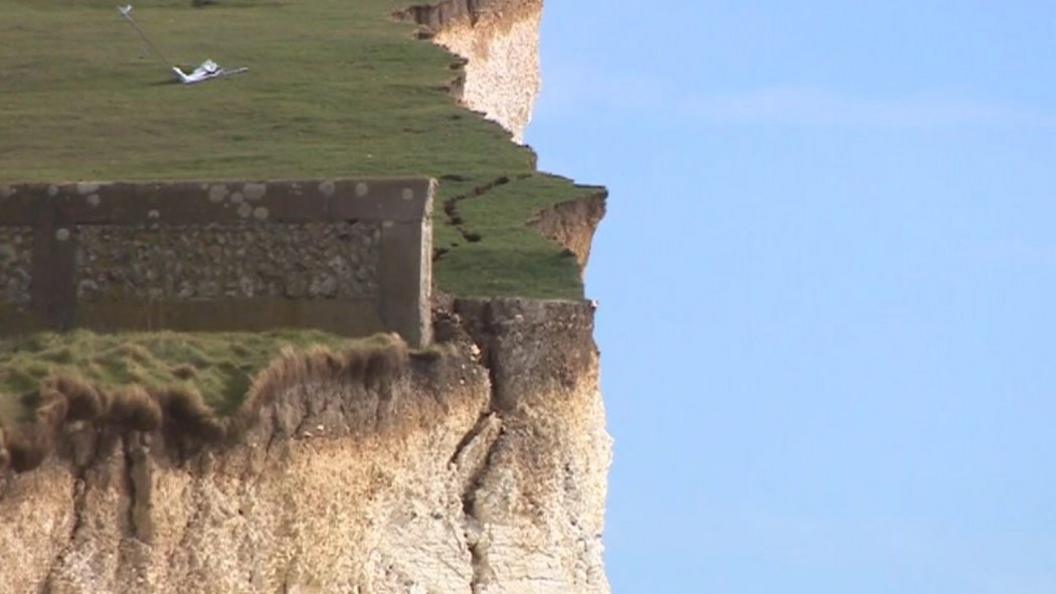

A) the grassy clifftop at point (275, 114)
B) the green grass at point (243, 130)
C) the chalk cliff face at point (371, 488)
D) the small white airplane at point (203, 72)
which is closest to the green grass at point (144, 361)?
the green grass at point (243, 130)

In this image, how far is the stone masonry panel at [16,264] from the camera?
25.3m

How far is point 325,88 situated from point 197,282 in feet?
49.7

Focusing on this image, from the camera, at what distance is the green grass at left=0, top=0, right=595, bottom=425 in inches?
859

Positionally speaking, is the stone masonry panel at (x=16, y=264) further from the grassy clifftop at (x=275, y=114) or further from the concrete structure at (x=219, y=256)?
the grassy clifftop at (x=275, y=114)

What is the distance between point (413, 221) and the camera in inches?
976

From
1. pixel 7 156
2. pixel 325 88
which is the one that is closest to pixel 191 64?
pixel 325 88

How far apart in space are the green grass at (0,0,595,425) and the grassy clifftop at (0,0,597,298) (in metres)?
0.04

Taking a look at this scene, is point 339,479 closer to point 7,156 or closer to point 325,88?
point 7,156

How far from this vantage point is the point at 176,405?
802 inches

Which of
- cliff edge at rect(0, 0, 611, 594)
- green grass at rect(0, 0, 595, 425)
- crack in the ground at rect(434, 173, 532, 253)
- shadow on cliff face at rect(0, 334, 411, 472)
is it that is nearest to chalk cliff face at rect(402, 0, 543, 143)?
green grass at rect(0, 0, 595, 425)

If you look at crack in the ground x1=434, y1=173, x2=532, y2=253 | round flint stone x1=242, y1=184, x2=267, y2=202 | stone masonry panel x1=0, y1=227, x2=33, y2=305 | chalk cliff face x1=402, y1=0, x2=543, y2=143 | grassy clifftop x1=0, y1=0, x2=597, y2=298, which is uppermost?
chalk cliff face x1=402, y1=0, x2=543, y2=143

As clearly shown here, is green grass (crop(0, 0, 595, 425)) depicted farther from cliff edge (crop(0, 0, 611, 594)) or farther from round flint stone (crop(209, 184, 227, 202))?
round flint stone (crop(209, 184, 227, 202))

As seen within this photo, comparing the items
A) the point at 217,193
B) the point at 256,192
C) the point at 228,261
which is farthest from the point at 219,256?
the point at 256,192

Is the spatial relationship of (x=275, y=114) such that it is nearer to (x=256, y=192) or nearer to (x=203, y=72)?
(x=203, y=72)
